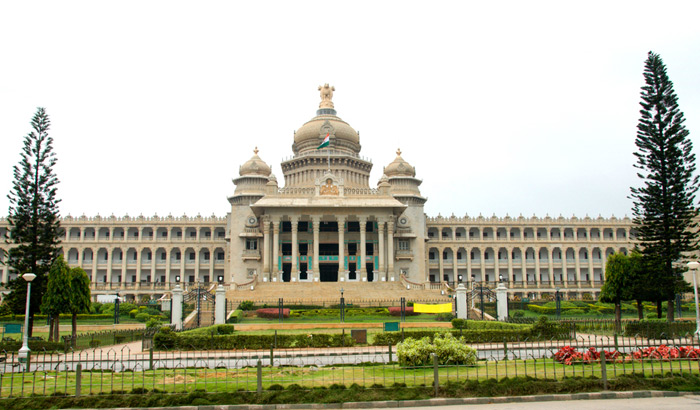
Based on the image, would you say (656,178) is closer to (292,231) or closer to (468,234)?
(292,231)

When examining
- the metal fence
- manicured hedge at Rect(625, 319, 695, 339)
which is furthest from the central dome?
the metal fence

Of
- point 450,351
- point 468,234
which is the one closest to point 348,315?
point 450,351

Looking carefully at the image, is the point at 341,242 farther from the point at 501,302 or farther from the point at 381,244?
the point at 501,302

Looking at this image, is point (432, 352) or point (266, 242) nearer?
point (432, 352)

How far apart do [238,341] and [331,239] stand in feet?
108

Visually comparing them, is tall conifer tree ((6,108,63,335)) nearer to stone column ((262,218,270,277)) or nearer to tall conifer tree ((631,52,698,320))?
stone column ((262,218,270,277))

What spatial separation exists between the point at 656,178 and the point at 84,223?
61.8 m

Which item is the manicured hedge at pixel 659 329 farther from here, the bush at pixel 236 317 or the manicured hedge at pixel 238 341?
the bush at pixel 236 317

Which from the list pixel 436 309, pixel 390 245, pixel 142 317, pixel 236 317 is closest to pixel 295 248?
pixel 390 245

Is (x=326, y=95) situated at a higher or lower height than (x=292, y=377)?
higher

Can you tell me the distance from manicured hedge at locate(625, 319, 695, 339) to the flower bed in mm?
6178

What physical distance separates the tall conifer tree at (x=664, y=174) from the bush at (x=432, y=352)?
18.5 meters

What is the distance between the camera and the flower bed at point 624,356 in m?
15.4

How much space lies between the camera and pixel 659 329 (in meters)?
22.7
